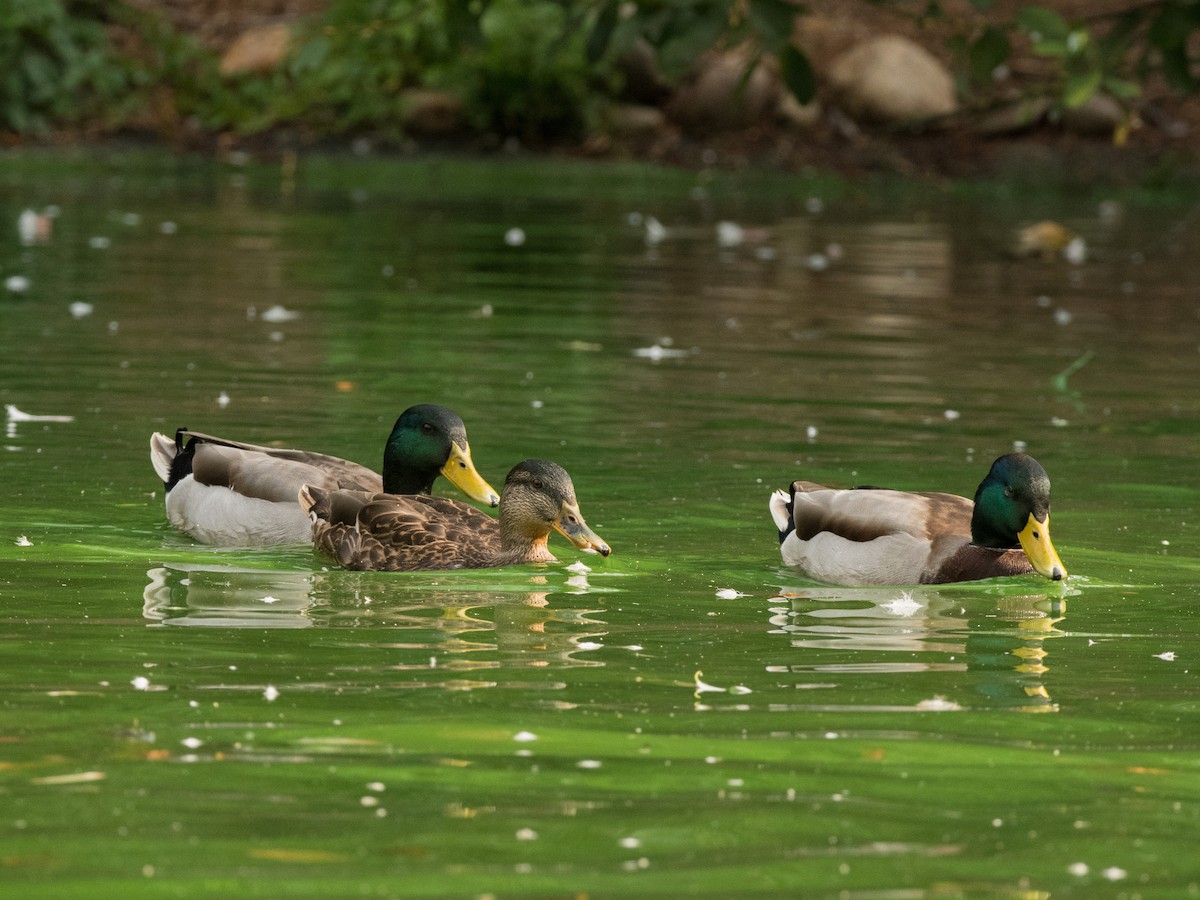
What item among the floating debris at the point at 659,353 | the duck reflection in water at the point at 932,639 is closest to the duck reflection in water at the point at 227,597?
the duck reflection in water at the point at 932,639

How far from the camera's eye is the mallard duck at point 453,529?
8914mm

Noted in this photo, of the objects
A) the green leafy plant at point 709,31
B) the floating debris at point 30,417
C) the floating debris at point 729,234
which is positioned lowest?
the floating debris at point 30,417

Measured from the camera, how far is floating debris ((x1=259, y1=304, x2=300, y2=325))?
54.8 ft

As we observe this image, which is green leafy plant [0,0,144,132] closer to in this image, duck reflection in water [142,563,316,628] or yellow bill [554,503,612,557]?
duck reflection in water [142,563,316,628]

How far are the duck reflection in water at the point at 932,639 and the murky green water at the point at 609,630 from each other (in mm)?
25

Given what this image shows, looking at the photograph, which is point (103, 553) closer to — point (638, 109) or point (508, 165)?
point (508, 165)

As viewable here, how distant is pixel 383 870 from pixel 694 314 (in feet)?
43.3

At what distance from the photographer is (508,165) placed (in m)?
30.9

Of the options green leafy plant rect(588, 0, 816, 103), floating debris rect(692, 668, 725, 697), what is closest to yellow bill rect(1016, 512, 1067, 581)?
green leafy plant rect(588, 0, 816, 103)

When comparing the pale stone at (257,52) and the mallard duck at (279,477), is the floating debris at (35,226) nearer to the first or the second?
the pale stone at (257,52)

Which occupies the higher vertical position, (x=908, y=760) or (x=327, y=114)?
(x=327, y=114)

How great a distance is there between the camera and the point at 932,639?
7.86 metres

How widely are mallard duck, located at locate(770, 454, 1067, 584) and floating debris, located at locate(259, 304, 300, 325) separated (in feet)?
27.1

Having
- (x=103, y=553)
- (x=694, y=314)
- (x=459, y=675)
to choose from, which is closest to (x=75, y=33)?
(x=694, y=314)
